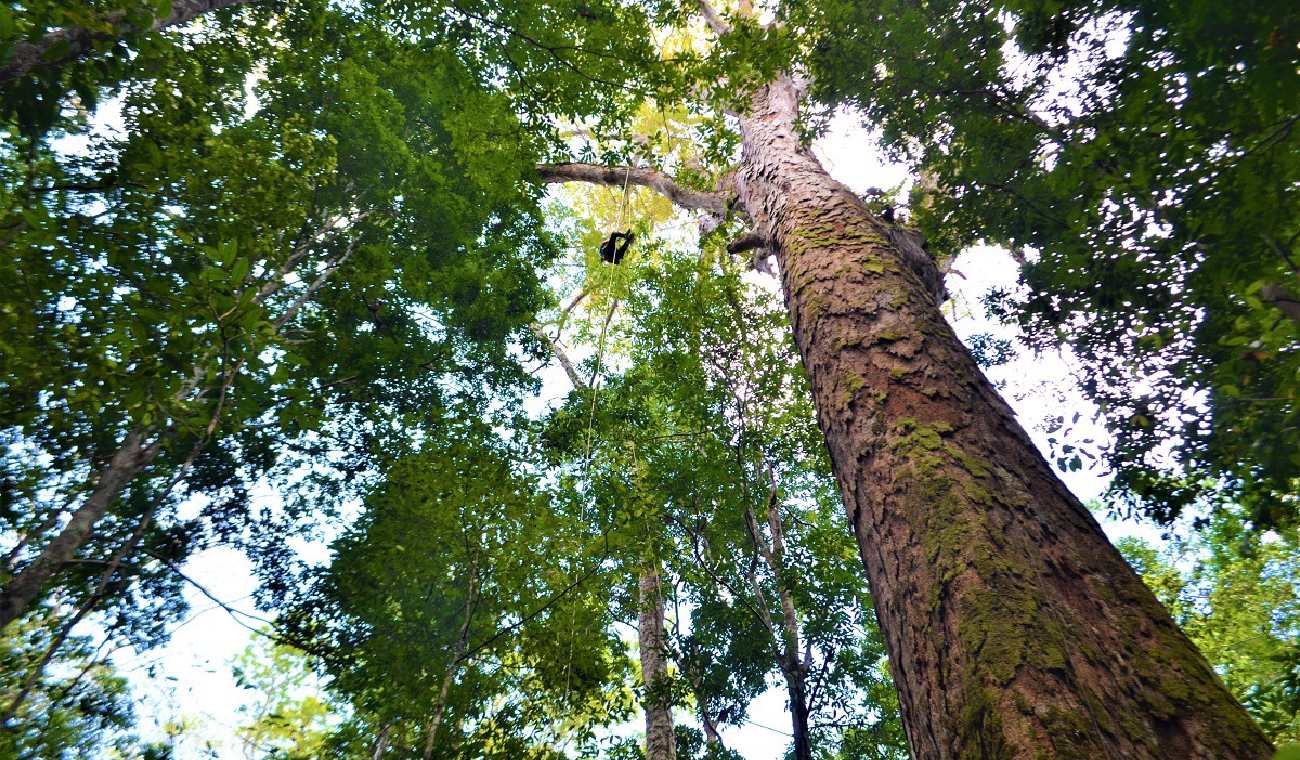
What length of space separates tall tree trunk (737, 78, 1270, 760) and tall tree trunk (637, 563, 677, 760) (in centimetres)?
336

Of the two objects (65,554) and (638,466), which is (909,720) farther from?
(65,554)

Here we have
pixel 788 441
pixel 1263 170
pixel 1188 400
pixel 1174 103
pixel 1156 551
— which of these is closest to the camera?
pixel 1263 170

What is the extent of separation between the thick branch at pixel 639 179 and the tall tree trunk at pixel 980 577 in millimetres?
4871

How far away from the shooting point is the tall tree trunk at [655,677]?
16.5 feet

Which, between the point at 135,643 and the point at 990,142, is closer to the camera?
the point at 990,142

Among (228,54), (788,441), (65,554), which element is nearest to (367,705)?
(65,554)

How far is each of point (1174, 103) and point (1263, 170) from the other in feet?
1.90

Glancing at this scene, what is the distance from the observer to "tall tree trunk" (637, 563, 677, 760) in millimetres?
5039

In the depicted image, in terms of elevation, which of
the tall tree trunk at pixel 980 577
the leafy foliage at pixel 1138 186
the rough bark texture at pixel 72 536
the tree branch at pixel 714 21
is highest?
the tree branch at pixel 714 21

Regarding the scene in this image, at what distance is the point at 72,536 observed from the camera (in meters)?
3.63

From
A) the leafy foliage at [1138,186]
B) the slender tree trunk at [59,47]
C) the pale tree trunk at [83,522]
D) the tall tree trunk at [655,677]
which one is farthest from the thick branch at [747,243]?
the slender tree trunk at [59,47]

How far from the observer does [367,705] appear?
4.57m

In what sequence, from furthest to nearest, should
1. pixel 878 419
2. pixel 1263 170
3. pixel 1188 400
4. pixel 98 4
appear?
pixel 1188 400 < pixel 98 4 < pixel 1263 170 < pixel 878 419

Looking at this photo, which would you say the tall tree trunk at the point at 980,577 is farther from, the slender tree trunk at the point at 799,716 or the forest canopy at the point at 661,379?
the slender tree trunk at the point at 799,716
